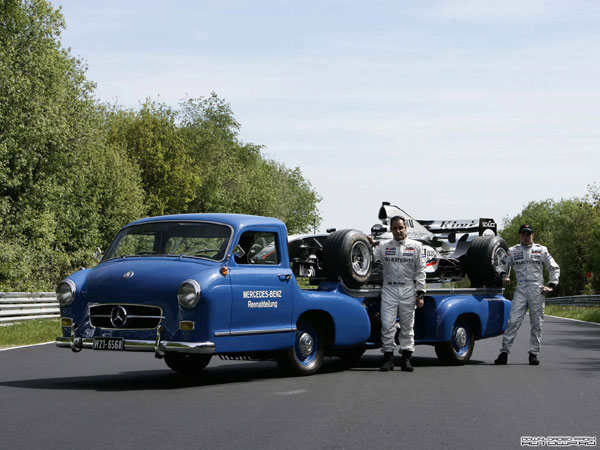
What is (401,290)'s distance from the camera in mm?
12578

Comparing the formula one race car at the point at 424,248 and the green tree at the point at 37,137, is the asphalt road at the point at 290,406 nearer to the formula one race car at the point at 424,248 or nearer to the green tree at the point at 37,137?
the formula one race car at the point at 424,248

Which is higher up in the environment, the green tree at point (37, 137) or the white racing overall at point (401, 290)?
the green tree at point (37, 137)

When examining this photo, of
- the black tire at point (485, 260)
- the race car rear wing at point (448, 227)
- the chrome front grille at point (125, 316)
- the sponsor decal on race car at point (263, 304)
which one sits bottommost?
the chrome front grille at point (125, 316)

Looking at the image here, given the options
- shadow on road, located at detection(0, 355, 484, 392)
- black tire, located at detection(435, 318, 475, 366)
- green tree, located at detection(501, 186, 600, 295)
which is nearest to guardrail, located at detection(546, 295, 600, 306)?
green tree, located at detection(501, 186, 600, 295)

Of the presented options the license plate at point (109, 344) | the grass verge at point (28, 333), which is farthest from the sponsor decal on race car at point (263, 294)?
the grass verge at point (28, 333)

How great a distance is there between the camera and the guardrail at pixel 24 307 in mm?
27234

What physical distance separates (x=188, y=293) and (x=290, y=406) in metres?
1.79

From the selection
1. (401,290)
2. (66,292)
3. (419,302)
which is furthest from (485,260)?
(66,292)

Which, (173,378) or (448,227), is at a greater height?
(448,227)

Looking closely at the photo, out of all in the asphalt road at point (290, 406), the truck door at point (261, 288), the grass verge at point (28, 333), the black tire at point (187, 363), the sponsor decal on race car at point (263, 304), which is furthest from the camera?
the grass verge at point (28, 333)

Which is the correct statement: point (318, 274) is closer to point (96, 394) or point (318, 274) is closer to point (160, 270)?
point (160, 270)

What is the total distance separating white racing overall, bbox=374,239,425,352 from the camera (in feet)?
41.2

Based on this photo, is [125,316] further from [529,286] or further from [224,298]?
[529,286]

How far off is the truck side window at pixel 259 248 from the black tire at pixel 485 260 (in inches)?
178
